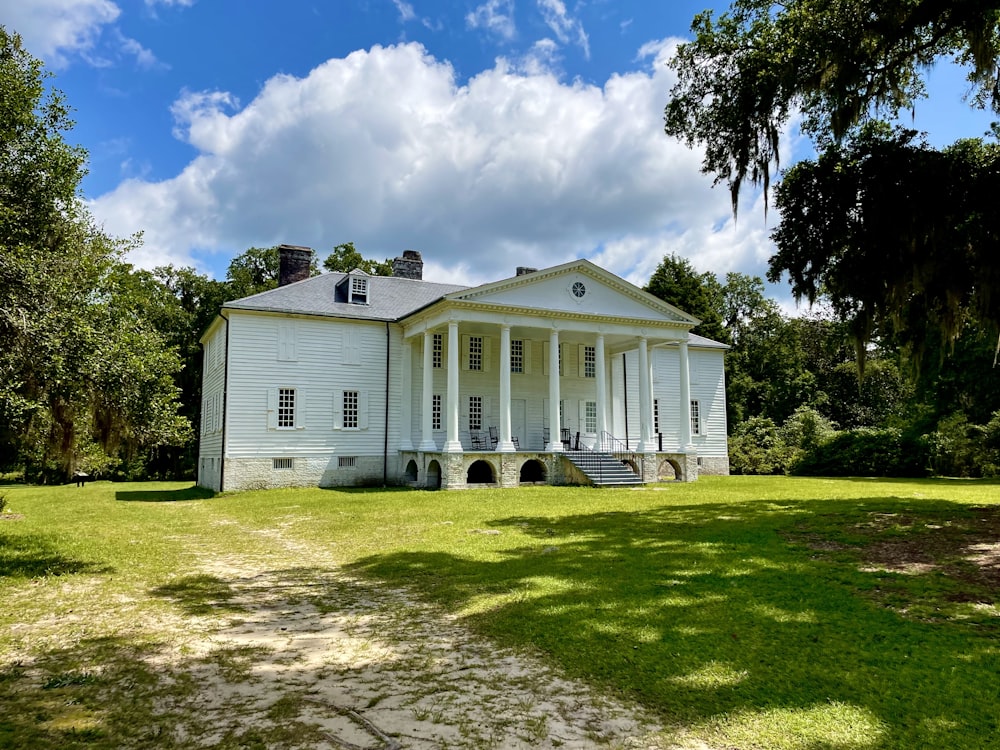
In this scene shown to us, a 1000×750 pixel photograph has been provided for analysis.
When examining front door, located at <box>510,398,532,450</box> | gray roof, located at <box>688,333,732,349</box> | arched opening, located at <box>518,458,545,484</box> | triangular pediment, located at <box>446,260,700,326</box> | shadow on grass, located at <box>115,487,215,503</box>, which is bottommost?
shadow on grass, located at <box>115,487,215,503</box>

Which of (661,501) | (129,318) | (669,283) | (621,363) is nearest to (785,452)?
(621,363)

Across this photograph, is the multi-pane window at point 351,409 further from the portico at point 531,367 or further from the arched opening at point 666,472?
the arched opening at point 666,472

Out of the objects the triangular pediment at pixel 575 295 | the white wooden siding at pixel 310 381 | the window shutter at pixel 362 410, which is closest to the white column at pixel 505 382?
the triangular pediment at pixel 575 295

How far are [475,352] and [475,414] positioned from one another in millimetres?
2680

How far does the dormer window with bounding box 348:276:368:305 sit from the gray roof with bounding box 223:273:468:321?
31 centimetres

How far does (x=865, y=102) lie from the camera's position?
42.1ft

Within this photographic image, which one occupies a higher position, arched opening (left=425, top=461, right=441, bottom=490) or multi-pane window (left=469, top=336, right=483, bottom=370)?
multi-pane window (left=469, top=336, right=483, bottom=370)

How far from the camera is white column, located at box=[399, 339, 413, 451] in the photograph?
26766mm

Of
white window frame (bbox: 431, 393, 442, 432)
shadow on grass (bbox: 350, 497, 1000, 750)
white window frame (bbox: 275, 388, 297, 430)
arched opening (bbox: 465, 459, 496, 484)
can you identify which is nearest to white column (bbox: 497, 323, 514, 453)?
arched opening (bbox: 465, 459, 496, 484)

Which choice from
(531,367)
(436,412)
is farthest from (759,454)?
(436,412)

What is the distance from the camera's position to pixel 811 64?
12.3 m

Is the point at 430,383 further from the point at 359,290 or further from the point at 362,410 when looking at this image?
the point at 359,290

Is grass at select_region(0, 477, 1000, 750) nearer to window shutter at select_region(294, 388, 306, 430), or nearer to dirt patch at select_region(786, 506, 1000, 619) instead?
dirt patch at select_region(786, 506, 1000, 619)

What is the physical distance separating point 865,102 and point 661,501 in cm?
1050
